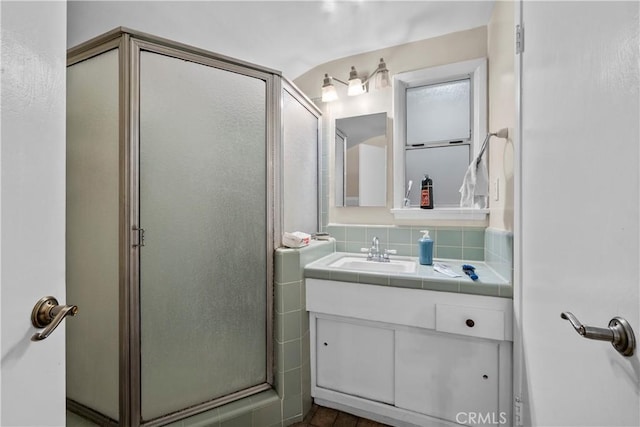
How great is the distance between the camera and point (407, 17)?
1637 mm

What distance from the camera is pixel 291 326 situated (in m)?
1.43

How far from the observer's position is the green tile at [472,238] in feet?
5.41

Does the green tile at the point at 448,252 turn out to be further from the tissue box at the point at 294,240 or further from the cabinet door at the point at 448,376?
the tissue box at the point at 294,240

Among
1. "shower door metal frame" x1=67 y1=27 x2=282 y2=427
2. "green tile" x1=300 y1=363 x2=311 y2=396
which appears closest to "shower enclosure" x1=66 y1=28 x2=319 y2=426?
"shower door metal frame" x1=67 y1=27 x2=282 y2=427

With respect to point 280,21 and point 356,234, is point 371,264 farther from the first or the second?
point 280,21

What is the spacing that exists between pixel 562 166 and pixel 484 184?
2.67ft

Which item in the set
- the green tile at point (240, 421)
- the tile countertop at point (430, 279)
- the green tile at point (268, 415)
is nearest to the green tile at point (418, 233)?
the tile countertop at point (430, 279)

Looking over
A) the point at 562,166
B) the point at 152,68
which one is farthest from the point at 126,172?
the point at 562,166

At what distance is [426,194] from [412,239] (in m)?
0.32

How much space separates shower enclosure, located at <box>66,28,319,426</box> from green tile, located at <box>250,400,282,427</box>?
0.10 meters

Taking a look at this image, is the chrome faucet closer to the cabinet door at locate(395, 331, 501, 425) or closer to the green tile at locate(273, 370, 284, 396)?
the cabinet door at locate(395, 331, 501, 425)

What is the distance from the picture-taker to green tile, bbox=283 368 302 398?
54.9 inches

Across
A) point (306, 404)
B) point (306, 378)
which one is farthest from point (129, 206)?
point (306, 404)
